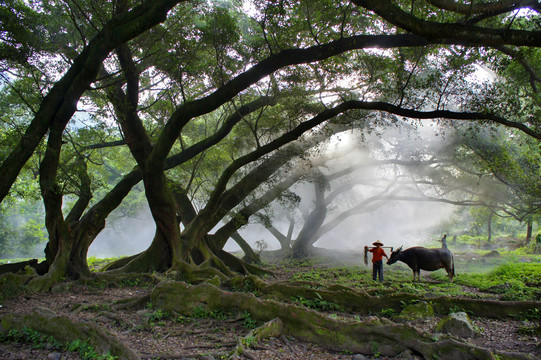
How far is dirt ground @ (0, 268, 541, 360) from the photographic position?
3.99 m

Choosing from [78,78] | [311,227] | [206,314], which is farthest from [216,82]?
[311,227]

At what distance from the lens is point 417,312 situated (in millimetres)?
5453

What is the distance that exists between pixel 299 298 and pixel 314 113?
5.90 metres

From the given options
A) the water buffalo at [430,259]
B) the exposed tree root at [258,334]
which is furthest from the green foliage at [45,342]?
the water buffalo at [430,259]

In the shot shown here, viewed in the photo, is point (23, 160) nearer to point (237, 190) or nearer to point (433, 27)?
point (237, 190)

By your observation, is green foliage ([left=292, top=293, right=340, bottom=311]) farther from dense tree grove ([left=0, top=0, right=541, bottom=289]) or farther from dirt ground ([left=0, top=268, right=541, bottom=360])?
dense tree grove ([left=0, top=0, right=541, bottom=289])

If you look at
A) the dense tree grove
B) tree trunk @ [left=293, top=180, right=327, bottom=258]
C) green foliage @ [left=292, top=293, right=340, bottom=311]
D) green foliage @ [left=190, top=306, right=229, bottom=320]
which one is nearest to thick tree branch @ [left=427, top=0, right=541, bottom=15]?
the dense tree grove

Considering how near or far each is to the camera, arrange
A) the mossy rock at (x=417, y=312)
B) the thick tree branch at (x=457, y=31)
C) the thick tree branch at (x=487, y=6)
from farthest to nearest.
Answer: the mossy rock at (x=417, y=312)
the thick tree branch at (x=487, y=6)
the thick tree branch at (x=457, y=31)

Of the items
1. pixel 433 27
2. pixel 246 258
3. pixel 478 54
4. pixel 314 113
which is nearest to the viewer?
pixel 433 27

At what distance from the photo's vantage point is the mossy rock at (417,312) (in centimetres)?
534

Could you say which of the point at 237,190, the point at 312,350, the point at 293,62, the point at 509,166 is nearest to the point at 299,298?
the point at 312,350

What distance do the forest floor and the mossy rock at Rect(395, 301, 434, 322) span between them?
0.09 meters

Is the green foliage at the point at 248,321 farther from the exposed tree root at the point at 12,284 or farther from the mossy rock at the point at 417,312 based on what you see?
the exposed tree root at the point at 12,284

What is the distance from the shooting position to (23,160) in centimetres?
702
